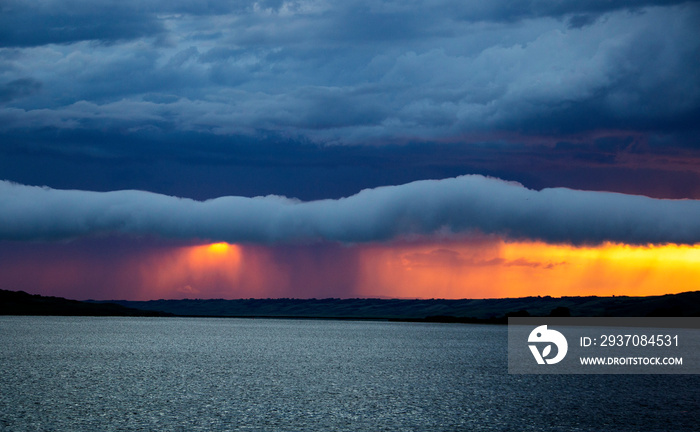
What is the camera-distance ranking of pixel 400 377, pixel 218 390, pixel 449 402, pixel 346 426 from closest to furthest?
pixel 346 426, pixel 449 402, pixel 218 390, pixel 400 377

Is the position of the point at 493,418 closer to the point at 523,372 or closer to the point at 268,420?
the point at 268,420

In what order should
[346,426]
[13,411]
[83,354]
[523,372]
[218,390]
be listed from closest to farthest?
1. [346,426]
2. [13,411]
3. [218,390]
4. [523,372]
5. [83,354]

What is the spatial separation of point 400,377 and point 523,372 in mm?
15317

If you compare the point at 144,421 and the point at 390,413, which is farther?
the point at 390,413

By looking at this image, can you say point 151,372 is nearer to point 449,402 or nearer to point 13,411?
point 13,411

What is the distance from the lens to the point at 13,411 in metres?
39.9

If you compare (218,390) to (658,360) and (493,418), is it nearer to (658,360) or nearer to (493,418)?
(493,418)

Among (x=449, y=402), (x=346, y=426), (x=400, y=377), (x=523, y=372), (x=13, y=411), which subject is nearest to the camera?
(x=346, y=426)

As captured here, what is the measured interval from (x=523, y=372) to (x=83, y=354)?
55890 millimetres

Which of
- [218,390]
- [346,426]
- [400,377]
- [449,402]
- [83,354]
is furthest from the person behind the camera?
[83,354]

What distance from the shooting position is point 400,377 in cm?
6588

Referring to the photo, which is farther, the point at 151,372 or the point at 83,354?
the point at 83,354

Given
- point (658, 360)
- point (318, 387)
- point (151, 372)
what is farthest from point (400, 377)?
point (658, 360)

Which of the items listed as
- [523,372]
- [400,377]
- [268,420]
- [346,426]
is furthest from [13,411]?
[523,372]
